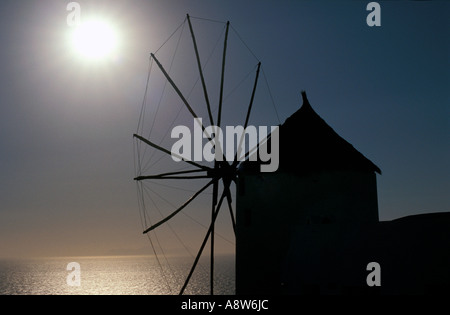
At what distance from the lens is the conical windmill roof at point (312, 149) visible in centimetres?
1816

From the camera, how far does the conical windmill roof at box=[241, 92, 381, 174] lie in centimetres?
1816

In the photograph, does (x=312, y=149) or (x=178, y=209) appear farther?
(x=178, y=209)

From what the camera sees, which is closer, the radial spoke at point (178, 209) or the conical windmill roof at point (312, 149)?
the conical windmill roof at point (312, 149)

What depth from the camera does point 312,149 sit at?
18625 millimetres

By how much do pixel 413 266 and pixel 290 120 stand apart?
9657mm

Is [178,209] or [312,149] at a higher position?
[312,149]

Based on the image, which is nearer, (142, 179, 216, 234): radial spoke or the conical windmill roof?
the conical windmill roof

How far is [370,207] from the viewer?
18609 mm

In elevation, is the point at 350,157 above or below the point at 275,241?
above

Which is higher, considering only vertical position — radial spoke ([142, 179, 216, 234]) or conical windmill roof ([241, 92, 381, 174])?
conical windmill roof ([241, 92, 381, 174])

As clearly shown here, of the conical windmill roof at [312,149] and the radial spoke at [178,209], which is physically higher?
the conical windmill roof at [312,149]
